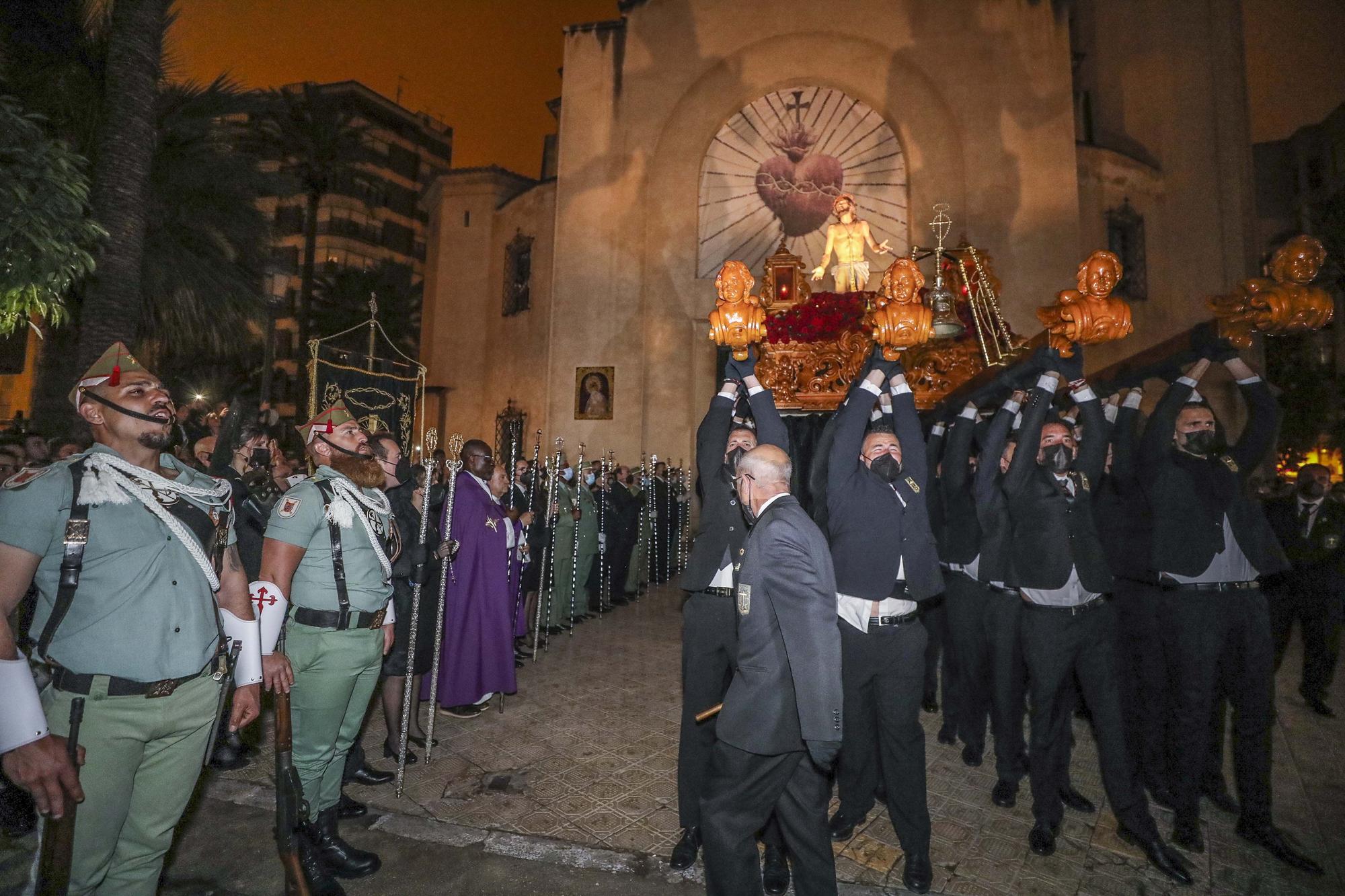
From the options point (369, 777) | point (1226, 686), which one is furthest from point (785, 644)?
point (369, 777)

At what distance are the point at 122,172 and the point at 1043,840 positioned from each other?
11587 millimetres

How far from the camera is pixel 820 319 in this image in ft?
35.2

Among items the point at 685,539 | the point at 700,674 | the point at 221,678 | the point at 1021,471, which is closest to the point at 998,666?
the point at 1021,471

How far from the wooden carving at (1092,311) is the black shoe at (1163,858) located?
8.93 ft

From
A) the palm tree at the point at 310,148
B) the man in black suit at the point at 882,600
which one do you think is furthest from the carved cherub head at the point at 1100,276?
the palm tree at the point at 310,148

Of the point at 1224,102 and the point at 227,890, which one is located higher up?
the point at 1224,102

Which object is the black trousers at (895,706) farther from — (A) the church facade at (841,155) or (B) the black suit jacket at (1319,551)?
(A) the church facade at (841,155)

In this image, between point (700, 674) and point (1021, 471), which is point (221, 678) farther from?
point (1021, 471)

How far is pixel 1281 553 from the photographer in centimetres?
394

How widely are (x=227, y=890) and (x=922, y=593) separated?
3797 millimetres

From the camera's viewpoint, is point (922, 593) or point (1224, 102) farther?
point (1224, 102)

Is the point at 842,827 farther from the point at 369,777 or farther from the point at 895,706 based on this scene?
the point at 369,777

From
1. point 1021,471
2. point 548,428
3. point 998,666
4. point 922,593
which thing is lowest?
point 998,666

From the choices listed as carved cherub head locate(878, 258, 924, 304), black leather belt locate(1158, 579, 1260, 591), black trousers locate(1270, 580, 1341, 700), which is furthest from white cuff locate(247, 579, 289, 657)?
black trousers locate(1270, 580, 1341, 700)
